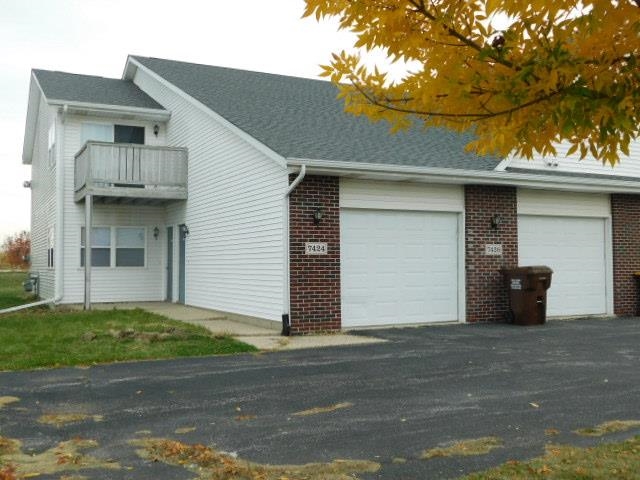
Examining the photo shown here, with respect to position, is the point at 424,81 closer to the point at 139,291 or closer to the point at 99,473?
the point at 99,473

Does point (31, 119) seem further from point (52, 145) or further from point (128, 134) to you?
point (128, 134)

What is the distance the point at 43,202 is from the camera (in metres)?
23.7

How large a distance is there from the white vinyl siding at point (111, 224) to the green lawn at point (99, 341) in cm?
427

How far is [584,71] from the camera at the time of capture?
380cm

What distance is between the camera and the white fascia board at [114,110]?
62.8 feet

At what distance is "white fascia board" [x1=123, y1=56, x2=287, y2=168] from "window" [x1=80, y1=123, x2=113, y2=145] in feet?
6.93

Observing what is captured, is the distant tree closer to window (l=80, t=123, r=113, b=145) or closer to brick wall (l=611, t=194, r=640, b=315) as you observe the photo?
window (l=80, t=123, r=113, b=145)

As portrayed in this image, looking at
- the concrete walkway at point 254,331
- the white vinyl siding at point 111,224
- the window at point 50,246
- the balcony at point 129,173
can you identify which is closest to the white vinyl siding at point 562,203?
the concrete walkway at point 254,331

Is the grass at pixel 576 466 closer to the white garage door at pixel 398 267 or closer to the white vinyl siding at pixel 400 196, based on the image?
the white garage door at pixel 398 267

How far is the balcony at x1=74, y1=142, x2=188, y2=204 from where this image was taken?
17906mm

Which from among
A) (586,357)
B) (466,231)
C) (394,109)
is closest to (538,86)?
(394,109)

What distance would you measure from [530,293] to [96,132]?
13032 mm

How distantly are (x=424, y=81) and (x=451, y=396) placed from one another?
422 centimetres

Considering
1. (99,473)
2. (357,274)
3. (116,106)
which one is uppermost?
(116,106)
